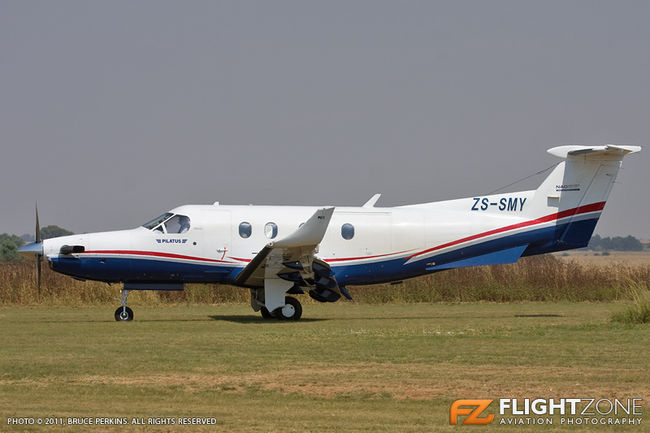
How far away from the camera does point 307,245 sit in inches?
821

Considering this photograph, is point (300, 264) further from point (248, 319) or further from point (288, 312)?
point (248, 319)

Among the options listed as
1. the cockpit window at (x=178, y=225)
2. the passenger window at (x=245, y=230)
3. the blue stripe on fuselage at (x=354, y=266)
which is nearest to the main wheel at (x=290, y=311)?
the blue stripe on fuselage at (x=354, y=266)

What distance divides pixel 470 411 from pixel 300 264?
12060 millimetres

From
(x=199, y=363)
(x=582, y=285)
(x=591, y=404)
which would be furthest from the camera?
(x=582, y=285)

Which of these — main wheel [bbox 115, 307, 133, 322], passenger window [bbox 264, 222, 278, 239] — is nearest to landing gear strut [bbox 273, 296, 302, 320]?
passenger window [bbox 264, 222, 278, 239]

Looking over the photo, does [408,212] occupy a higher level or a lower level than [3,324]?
higher

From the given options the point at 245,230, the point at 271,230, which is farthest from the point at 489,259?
the point at 245,230

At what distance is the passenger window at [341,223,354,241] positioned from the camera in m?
23.1

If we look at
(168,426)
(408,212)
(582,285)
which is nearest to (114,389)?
(168,426)

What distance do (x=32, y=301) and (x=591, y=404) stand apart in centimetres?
2243

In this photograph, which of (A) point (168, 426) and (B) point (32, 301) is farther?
(B) point (32, 301)

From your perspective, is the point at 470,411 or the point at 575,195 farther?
the point at 575,195

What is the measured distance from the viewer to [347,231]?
23172 mm

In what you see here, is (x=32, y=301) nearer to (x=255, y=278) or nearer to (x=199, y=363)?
(x=255, y=278)
